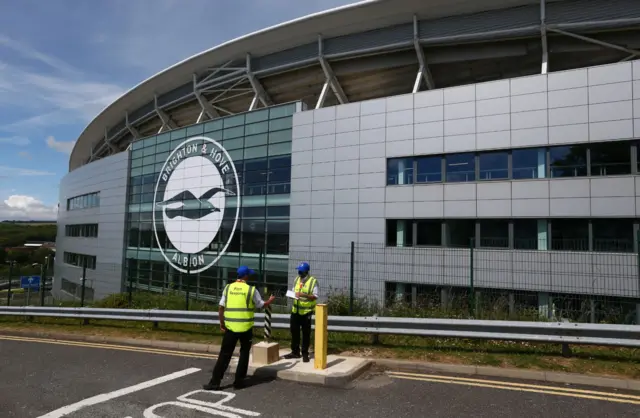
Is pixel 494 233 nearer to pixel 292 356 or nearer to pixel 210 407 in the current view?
pixel 292 356

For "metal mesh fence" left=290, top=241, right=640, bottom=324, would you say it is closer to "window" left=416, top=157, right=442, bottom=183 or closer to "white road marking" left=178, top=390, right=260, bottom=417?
"window" left=416, top=157, right=442, bottom=183

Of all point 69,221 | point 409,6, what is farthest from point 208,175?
point 69,221

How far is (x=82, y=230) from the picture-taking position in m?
36.2

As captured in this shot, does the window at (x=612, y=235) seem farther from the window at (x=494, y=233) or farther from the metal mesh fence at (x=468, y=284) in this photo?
the window at (x=494, y=233)

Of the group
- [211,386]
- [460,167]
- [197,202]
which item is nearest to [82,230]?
[197,202]

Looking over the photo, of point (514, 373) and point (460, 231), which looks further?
point (460, 231)

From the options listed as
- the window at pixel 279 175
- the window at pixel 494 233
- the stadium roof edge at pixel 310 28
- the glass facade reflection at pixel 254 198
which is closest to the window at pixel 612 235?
the window at pixel 494 233

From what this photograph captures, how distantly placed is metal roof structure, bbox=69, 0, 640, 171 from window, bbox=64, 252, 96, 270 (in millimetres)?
14328

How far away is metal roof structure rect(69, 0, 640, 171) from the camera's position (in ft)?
57.3

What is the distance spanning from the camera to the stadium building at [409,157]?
544 inches

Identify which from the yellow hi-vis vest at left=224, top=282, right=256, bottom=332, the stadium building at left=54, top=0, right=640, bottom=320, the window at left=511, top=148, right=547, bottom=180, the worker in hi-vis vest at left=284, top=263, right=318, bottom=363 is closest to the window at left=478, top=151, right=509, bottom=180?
the stadium building at left=54, top=0, right=640, bottom=320

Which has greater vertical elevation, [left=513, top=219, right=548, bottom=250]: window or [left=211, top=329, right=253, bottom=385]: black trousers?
[left=513, top=219, right=548, bottom=250]: window

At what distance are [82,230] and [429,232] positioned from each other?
31.9 metres

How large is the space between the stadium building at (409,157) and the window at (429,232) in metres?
0.05
